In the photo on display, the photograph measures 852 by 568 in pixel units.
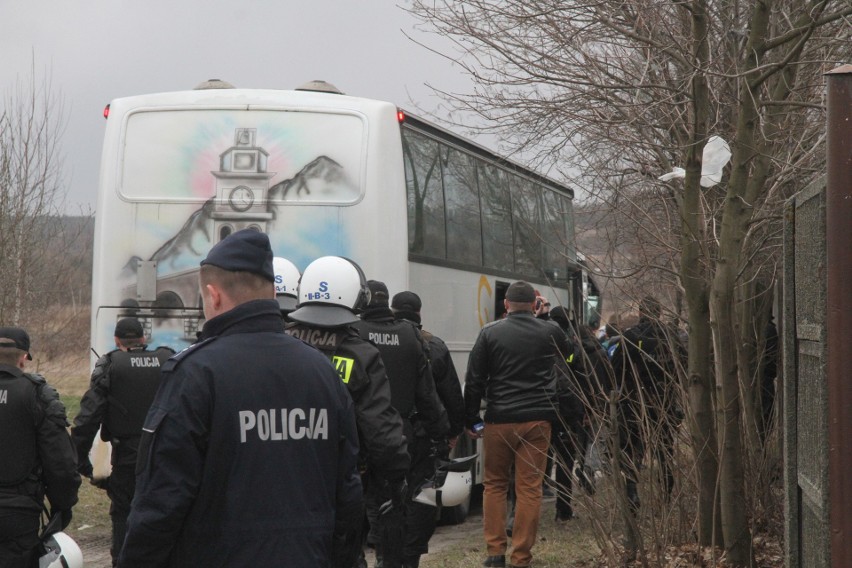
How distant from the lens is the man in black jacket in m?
8.87

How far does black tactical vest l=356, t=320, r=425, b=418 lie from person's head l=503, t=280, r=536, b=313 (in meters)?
1.80

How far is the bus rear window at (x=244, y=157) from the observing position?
10.2 m

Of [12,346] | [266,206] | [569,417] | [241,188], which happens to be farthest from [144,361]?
[569,417]

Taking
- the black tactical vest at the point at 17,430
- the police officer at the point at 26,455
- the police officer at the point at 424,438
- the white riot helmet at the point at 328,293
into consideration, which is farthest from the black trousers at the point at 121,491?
the white riot helmet at the point at 328,293

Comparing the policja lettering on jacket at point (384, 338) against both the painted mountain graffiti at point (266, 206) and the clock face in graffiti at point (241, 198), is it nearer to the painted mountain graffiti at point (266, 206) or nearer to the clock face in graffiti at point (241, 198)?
the painted mountain graffiti at point (266, 206)

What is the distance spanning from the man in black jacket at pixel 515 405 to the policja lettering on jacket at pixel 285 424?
5.36m

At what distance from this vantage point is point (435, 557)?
951 centimetres

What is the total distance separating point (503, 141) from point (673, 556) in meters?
3.31

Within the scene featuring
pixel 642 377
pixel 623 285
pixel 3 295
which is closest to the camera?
pixel 623 285

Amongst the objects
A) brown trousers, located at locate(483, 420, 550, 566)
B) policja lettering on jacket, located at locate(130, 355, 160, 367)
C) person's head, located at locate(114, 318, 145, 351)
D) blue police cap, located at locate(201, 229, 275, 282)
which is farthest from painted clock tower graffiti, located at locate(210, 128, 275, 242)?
blue police cap, located at locate(201, 229, 275, 282)

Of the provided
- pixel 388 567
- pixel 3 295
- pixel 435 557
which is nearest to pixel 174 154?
pixel 435 557

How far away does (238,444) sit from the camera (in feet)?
11.1

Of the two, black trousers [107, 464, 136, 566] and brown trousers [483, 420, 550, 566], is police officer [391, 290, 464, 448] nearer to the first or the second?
brown trousers [483, 420, 550, 566]

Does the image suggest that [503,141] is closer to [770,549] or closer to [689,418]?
[689,418]
